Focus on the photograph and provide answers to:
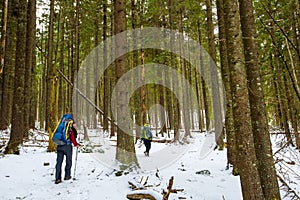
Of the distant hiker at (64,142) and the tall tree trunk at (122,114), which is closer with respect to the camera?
the distant hiker at (64,142)

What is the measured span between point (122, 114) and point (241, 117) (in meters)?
4.38

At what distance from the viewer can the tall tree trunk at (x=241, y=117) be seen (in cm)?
394

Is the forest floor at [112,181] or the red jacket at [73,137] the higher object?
the red jacket at [73,137]

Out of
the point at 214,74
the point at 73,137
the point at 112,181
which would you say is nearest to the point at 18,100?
the point at 73,137

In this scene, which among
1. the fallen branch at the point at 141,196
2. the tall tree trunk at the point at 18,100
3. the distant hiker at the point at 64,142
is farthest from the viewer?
the tall tree trunk at the point at 18,100

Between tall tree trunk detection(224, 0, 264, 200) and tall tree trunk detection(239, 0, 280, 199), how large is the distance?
583 millimetres

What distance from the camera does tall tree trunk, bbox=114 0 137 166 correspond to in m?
7.32

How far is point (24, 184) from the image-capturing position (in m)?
5.89

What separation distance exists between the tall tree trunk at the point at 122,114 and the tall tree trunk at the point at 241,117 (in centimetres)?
402

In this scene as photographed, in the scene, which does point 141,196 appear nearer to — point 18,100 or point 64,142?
point 64,142

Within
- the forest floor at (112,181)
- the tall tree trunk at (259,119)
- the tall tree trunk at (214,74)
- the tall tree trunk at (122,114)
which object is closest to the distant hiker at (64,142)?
the forest floor at (112,181)

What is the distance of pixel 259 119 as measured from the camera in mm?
4703

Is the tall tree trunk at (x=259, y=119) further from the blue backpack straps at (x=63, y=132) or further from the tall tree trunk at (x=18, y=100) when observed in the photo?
the tall tree trunk at (x=18, y=100)

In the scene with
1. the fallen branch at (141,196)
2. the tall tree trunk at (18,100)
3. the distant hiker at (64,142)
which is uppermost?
the tall tree trunk at (18,100)
